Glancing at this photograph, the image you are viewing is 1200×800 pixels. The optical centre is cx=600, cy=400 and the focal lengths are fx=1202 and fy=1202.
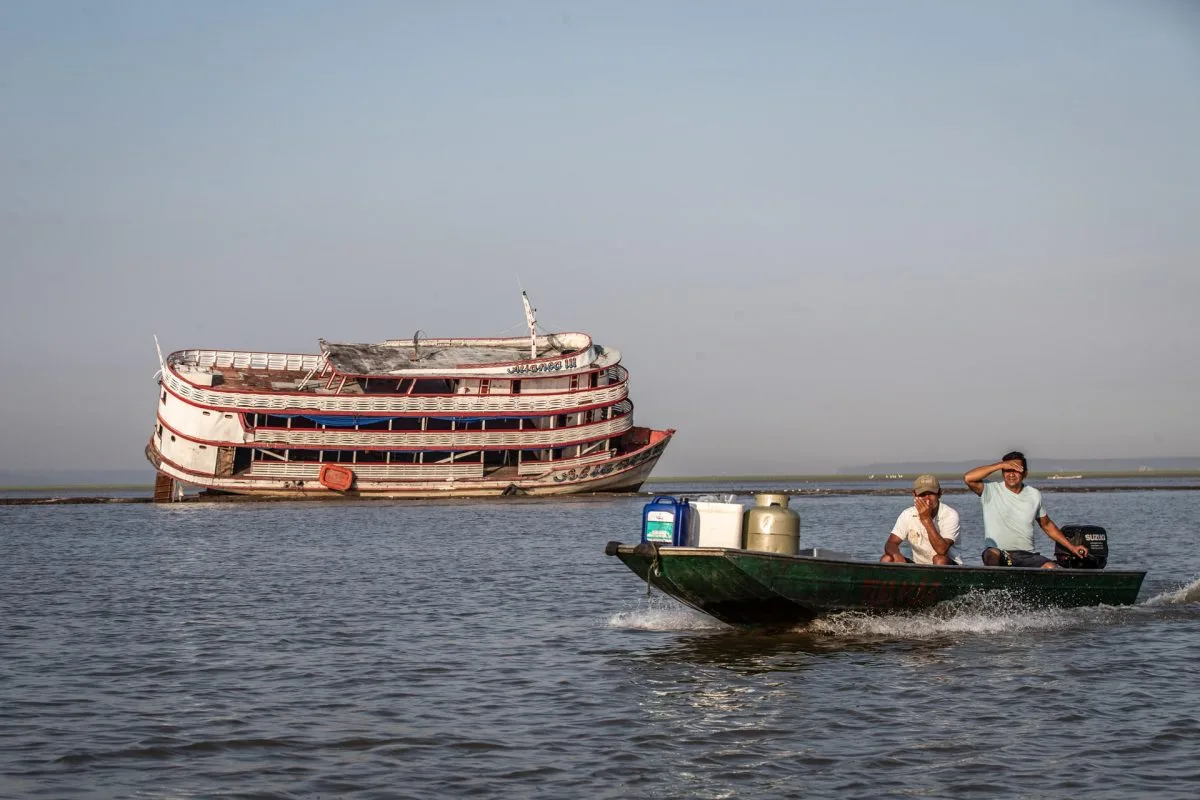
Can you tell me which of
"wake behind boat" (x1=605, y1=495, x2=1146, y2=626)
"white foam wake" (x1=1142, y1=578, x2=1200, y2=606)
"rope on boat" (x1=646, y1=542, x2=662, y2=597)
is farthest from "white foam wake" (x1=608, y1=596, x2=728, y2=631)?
"white foam wake" (x1=1142, y1=578, x2=1200, y2=606)

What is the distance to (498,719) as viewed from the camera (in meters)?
11.1

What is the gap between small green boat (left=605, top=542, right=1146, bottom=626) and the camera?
1498 centimetres

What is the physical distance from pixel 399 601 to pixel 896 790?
13.0 metres

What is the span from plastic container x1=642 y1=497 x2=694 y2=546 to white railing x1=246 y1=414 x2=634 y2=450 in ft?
143

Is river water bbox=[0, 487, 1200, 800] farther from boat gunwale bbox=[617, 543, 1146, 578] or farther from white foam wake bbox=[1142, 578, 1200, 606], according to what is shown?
boat gunwale bbox=[617, 543, 1146, 578]

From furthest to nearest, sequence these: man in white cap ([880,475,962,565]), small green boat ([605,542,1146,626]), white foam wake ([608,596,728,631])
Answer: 1. white foam wake ([608,596,728,631])
2. man in white cap ([880,475,962,565])
3. small green boat ([605,542,1146,626])

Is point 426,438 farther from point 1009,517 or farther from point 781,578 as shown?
point 781,578

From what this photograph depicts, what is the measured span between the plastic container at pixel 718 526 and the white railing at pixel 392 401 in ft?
139

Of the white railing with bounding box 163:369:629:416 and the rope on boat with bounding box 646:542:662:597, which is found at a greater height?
the white railing with bounding box 163:369:629:416

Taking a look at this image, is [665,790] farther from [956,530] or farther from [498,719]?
[956,530]

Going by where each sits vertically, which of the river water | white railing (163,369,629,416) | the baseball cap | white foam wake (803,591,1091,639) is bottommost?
the river water

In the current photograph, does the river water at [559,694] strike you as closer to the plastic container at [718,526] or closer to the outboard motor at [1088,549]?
the outboard motor at [1088,549]

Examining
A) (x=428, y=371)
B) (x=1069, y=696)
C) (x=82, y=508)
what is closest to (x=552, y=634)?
(x=1069, y=696)

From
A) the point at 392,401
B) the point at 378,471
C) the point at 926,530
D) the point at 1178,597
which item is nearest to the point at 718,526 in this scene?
the point at 926,530
